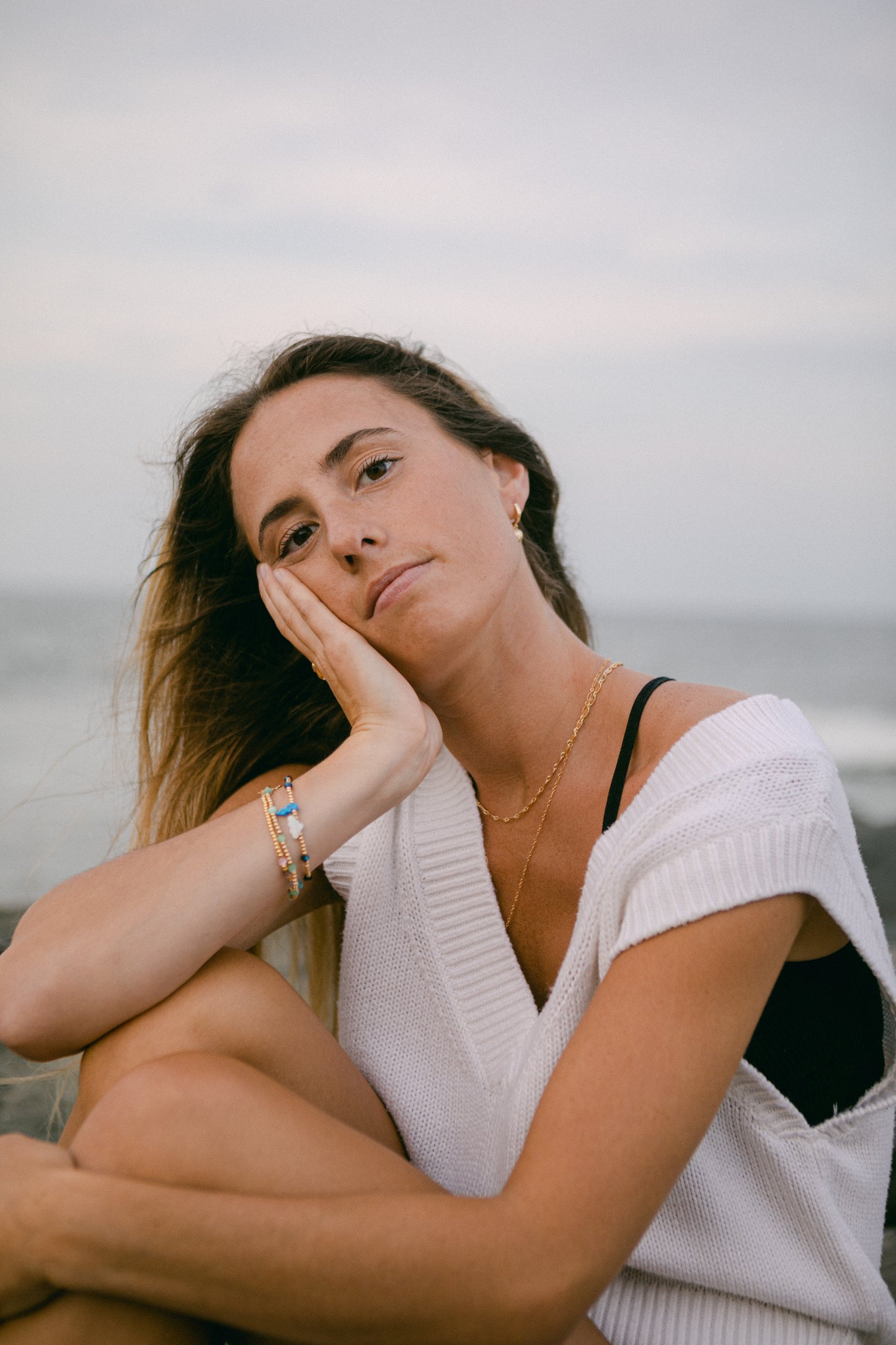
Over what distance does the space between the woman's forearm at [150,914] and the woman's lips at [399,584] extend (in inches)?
12.7

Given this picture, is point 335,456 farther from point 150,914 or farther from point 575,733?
point 150,914

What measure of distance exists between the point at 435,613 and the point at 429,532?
0.18 metres

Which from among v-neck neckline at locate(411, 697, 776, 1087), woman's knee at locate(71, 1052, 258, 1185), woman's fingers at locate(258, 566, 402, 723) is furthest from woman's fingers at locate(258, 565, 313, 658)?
woman's knee at locate(71, 1052, 258, 1185)

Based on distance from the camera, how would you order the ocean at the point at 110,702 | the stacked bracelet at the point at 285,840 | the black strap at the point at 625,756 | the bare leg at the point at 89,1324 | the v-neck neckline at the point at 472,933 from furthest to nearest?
1. the ocean at the point at 110,702
2. the v-neck neckline at the point at 472,933
3. the black strap at the point at 625,756
4. the stacked bracelet at the point at 285,840
5. the bare leg at the point at 89,1324

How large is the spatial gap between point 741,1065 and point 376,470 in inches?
55.3

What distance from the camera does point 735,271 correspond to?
17.0 meters

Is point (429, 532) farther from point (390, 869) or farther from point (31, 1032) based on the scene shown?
point (31, 1032)

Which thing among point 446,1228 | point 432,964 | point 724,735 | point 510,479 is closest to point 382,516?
point 510,479

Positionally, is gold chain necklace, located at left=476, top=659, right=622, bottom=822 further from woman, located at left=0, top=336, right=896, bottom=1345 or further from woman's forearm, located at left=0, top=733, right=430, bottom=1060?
woman's forearm, located at left=0, top=733, right=430, bottom=1060

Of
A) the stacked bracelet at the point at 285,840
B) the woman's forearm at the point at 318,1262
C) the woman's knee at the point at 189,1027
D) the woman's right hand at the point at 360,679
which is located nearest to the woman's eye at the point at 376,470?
the woman's right hand at the point at 360,679

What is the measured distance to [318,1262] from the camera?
1.25 m

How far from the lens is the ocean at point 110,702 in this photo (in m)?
5.62

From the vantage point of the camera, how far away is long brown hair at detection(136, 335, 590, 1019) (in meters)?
2.66

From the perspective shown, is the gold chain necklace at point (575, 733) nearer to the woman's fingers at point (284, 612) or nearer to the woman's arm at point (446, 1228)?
the woman's fingers at point (284, 612)
